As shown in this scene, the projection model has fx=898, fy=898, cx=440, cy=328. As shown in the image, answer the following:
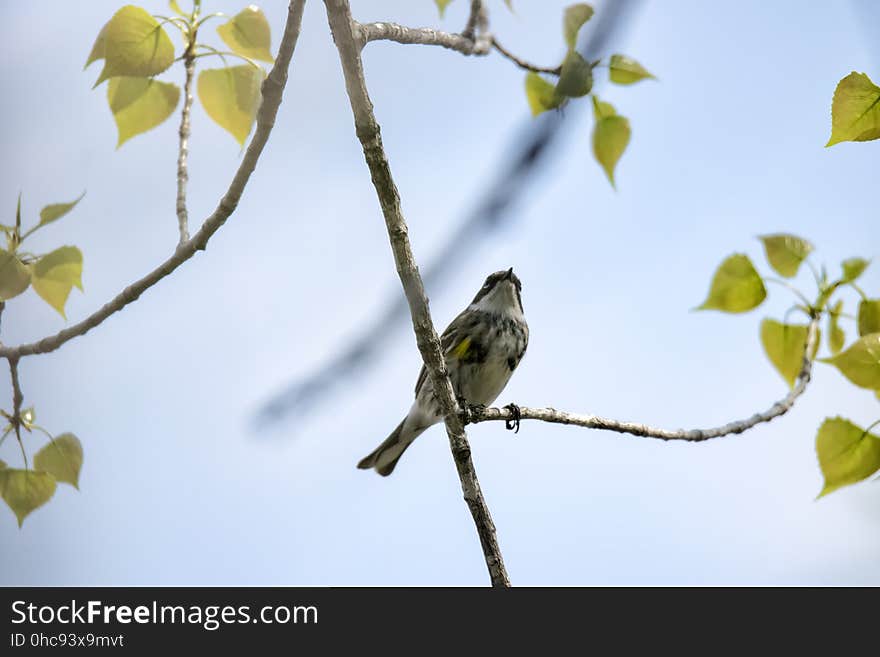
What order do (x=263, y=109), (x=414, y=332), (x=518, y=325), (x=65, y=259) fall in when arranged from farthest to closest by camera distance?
(x=518, y=325), (x=65, y=259), (x=414, y=332), (x=263, y=109)

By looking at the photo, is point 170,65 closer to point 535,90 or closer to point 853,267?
point 535,90

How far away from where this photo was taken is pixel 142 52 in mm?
2725

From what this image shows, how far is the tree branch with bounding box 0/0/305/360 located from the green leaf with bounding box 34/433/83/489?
37 cm

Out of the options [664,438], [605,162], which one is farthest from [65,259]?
[664,438]

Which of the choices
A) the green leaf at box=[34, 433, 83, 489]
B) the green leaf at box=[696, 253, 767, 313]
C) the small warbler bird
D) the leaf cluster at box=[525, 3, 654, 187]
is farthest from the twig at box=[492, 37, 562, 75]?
the small warbler bird

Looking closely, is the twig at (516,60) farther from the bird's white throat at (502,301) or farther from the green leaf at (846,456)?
the bird's white throat at (502,301)

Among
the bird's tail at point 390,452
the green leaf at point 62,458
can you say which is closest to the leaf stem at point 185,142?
the green leaf at point 62,458

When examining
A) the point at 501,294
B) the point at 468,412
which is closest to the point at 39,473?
the point at 468,412

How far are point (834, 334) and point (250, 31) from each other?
7.55 feet

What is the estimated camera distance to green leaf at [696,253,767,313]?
303 cm

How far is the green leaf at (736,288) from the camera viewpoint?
3.03m

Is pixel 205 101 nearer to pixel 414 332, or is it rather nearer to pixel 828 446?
pixel 414 332

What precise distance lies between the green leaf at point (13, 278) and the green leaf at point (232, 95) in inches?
30.4

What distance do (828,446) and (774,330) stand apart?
1003 millimetres
